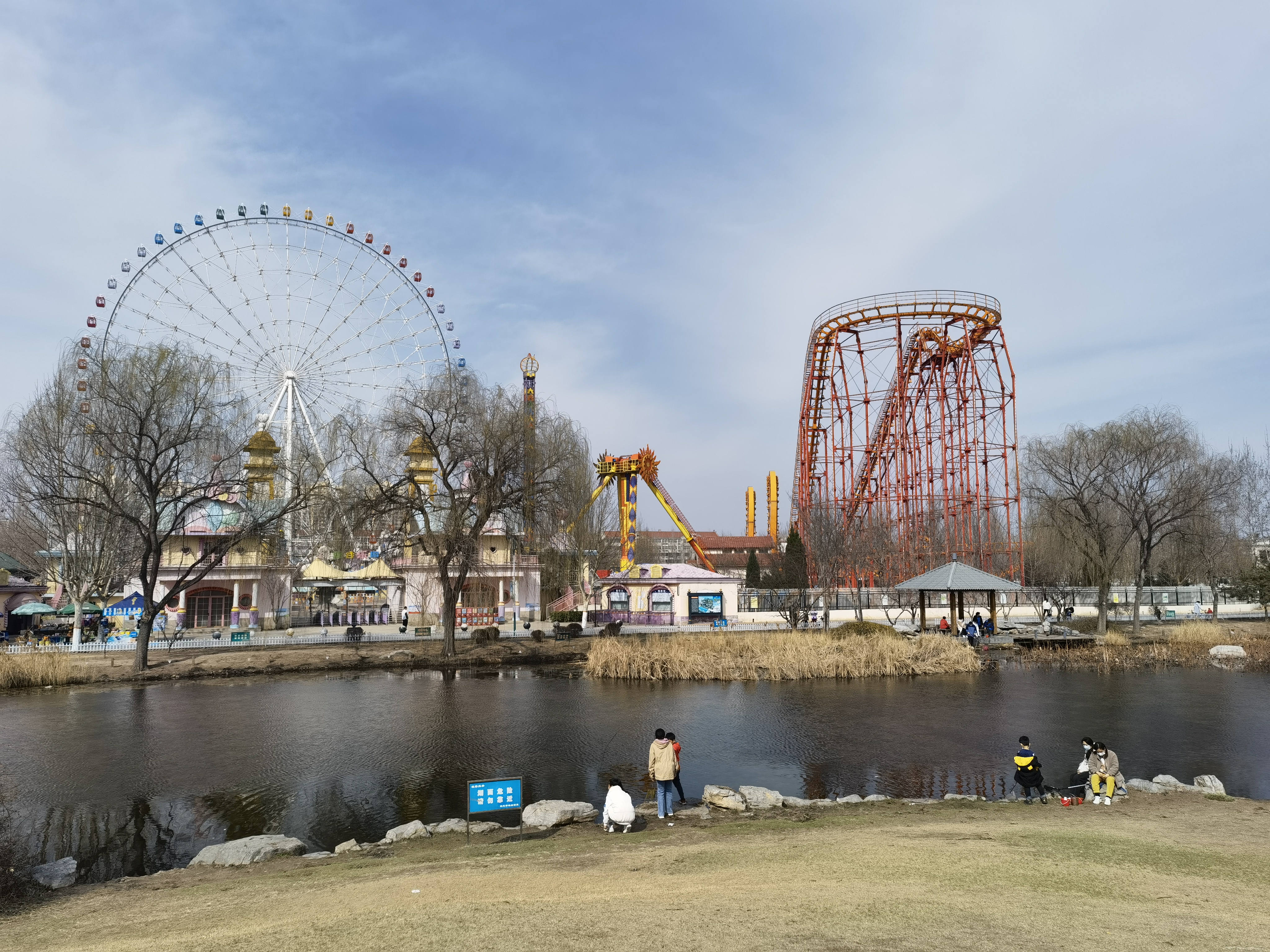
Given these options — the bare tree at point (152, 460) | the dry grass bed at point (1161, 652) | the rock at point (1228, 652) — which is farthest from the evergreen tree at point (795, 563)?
the bare tree at point (152, 460)

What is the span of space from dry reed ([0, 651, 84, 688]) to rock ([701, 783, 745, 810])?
78.3ft

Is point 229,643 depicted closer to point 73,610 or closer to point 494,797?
point 73,610

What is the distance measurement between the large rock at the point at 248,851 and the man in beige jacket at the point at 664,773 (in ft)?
15.6

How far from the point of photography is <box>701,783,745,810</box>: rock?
39.7ft

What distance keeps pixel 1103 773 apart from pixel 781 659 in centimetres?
1546

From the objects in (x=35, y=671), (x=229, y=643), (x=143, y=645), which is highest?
(x=143, y=645)

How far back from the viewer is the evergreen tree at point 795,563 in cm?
4994

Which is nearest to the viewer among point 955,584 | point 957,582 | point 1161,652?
point 1161,652

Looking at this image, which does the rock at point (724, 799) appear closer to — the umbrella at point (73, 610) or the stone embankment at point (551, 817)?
the stone embankment at point (551, 817)

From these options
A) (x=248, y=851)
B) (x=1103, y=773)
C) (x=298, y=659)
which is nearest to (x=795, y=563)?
(x=298, y=659)

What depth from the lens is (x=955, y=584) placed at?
113 feet

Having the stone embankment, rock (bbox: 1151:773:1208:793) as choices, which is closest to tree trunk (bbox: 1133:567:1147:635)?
rock (bbox: 1151:773:1208:793)

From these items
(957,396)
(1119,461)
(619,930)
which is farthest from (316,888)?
(957,396)

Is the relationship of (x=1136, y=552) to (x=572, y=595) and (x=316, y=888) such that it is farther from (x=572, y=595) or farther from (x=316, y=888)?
(x=316, y=888)
